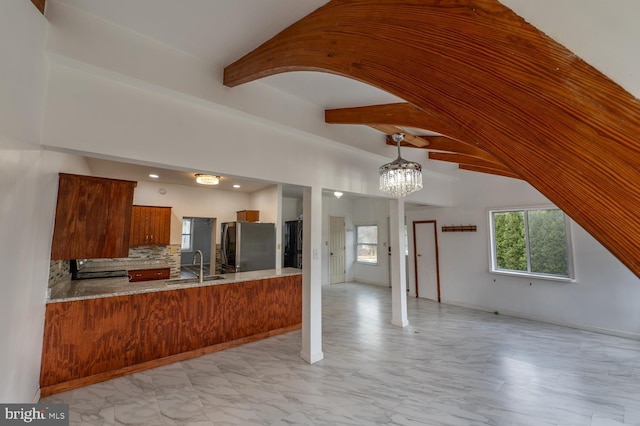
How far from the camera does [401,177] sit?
3.22 m

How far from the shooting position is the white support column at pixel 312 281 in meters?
3.18

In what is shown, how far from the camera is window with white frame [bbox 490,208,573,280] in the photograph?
459 centimetres

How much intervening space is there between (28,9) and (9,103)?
2.00 ft

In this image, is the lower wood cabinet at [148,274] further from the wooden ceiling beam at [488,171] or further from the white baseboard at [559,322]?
the wooden ceiling beam at [488,171]

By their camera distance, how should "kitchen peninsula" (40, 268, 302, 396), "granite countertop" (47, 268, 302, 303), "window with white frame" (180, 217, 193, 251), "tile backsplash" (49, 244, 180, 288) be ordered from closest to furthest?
"kitchen peninsula" (40, 268, 302, 396)
"granite countertop" (47, 268, 302, 303)
"tile backsplash" (49, 244, 180, 288)
"window with white frame" (180, 217, 193, 251)

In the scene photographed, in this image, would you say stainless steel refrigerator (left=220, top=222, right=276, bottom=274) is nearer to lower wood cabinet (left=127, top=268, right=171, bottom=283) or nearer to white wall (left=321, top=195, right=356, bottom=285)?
lower wood cabinet (left=127, top=268, right=171, bottom=283)

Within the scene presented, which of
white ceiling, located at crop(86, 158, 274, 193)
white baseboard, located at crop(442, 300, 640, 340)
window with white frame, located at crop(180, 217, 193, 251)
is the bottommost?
white baseboard, located at crop(442, 300, 640, 340)

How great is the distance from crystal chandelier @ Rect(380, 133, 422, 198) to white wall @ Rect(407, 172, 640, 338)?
9.86ft

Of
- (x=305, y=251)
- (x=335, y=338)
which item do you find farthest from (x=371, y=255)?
(x=305, y=251)

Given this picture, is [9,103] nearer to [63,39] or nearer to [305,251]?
[63,39]

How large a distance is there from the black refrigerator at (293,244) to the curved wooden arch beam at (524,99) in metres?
6.39

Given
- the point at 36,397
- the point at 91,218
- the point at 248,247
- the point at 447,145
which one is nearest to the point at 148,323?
the point at 36,397

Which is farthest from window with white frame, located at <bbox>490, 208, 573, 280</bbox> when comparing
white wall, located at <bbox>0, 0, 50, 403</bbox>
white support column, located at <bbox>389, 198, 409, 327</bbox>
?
white wall, located at <bbox>0, 0, 50, 403</bbox>

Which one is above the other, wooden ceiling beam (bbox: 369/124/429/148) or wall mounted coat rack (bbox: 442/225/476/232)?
wooden ceiling beam (bbox: 369/124/429/148)
